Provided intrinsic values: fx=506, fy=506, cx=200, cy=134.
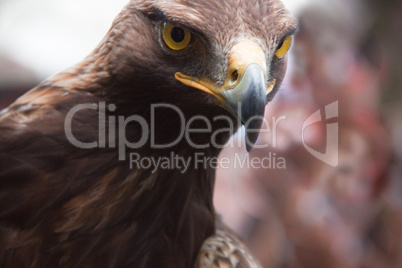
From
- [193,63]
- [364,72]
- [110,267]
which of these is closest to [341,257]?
[364,72]

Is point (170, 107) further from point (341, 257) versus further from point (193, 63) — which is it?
point (341, 257)

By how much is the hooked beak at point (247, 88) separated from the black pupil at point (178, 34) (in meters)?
0.13

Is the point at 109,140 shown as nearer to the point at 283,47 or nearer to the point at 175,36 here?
the point at 175,36

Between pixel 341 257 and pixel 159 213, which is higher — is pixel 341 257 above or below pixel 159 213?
below

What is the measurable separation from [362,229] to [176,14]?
5.90 feet

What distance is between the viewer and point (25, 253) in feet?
4.46

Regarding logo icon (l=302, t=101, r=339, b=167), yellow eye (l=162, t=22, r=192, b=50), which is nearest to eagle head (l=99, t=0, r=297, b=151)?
yellow eye (l=162, t=22, r=192, b=50)

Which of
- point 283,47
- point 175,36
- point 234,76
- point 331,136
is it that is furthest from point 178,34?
point 331,136

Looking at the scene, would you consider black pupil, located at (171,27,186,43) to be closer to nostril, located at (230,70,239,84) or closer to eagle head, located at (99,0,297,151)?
eagle head, located at (99,0,297,151)

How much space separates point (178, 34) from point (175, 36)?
0.01 m

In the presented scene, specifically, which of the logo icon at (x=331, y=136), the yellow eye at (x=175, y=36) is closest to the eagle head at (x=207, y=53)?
the yellow eye at (x=175, y=36)

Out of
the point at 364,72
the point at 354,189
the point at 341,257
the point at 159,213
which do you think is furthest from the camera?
the point at 364,72

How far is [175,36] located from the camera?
4.01 feet

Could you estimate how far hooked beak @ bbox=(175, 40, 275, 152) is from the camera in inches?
43.7
